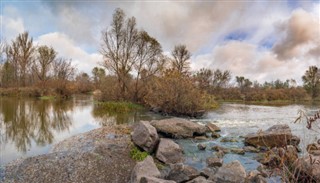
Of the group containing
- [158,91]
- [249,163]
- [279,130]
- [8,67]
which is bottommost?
[249,163]

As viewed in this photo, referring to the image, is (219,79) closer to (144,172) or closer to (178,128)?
(178,128)

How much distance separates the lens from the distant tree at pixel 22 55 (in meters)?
40.5

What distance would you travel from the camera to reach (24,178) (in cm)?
564

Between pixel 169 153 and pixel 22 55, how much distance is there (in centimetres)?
4168

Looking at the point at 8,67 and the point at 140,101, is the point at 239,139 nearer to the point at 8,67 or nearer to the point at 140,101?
the point at 140,101

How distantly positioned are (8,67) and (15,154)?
40.3 metres

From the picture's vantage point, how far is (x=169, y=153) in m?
7.42

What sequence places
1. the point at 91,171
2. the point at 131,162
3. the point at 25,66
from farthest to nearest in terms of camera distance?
the point at 25,66 < the point at 131,162 < the point at 91,171

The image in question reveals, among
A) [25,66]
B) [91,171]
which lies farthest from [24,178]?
[25,66]

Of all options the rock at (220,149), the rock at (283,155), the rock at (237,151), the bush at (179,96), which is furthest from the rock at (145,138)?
the bush at (179,96)

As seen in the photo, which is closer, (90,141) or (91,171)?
(91,171)

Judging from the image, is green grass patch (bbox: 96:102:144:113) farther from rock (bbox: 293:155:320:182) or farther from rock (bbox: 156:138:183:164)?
rock (bbox: 293:155:320:182)

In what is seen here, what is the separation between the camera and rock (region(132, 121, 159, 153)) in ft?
25.3

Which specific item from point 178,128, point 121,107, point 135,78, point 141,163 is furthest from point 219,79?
point 141,163
